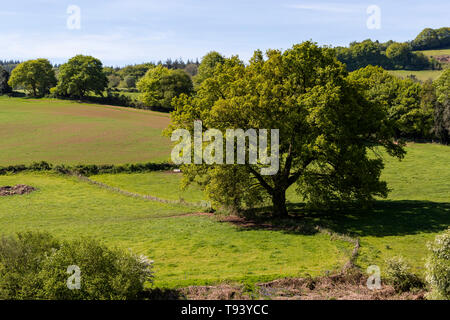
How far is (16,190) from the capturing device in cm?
5247

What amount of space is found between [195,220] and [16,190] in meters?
28.0

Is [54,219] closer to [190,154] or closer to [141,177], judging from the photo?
[190,154]

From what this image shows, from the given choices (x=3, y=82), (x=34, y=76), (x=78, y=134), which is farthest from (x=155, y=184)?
(x=3, y=82)

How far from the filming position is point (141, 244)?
1304 inches

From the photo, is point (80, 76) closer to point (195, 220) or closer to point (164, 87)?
point (164, 87)

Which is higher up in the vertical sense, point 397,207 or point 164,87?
point 164,87

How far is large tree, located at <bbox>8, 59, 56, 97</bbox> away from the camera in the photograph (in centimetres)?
14162

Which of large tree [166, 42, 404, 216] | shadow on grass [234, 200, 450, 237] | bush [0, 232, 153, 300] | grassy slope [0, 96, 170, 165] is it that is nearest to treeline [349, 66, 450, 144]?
grassy slope [0, 96, 170, 165]

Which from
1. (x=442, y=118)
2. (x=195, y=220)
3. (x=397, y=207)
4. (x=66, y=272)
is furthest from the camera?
(x=442, y=118)

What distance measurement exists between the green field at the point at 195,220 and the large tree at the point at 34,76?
71.5 metres

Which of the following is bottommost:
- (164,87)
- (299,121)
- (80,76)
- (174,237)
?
(174,237)

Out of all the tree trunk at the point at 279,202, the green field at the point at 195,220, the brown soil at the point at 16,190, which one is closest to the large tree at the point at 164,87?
the green field at the point at 195,220
